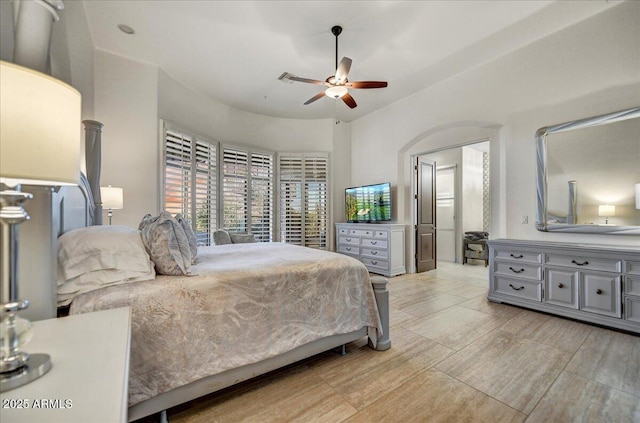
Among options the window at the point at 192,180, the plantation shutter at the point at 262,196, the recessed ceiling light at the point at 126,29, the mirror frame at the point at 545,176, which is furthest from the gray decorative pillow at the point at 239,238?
the mirror frame at the point at 545,176

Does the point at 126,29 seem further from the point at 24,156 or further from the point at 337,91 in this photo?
the point at 24,156

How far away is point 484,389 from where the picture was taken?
172 cm

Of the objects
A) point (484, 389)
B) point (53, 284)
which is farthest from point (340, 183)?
point (53, 284)

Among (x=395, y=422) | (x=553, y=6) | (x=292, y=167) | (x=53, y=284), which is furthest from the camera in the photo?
(x=292, y=167)

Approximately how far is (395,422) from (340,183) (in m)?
4.81

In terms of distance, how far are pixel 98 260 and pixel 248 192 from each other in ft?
12.7

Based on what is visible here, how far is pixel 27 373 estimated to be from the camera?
65cm

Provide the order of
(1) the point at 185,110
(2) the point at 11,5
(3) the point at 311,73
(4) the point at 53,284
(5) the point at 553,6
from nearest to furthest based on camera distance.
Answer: (2) the point at 11,5 → (4) the point at 53,284 → (5) the point at 553,6 → (3) the point at 311,73 → (1) the point at 185,110

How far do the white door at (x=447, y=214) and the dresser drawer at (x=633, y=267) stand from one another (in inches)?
147

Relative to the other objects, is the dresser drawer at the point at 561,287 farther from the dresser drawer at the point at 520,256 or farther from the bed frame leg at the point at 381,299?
the bed frame leg at the point at 381,299

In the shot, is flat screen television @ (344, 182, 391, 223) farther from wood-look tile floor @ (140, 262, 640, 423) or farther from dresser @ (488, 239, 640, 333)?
wood-look tile floor @ (140, 262, 640, 423)

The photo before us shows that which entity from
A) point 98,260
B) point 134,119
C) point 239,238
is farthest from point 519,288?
point 134,119

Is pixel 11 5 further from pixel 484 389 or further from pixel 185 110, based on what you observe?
pixel 185 110

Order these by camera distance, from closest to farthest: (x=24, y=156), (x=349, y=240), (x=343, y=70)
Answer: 1. (x=24, y=156)
2. (x=343, y=70)
3. (x=349, y=240)
